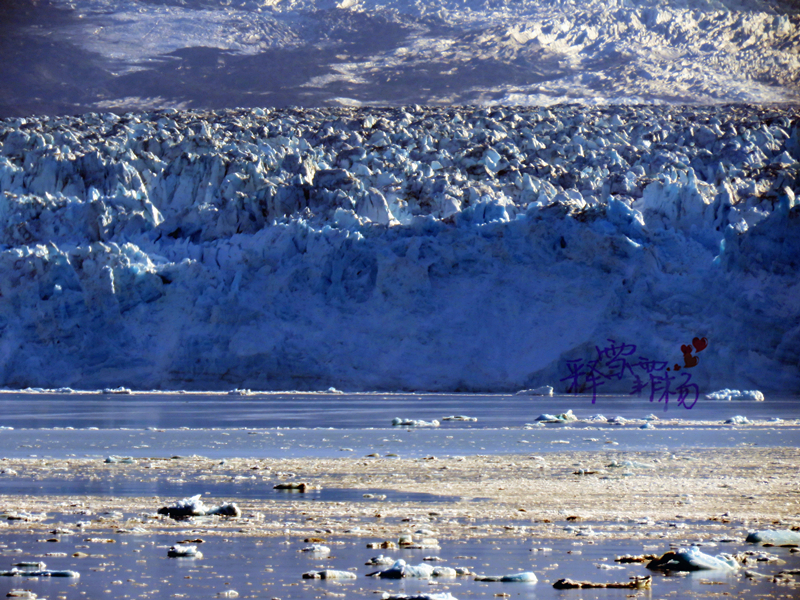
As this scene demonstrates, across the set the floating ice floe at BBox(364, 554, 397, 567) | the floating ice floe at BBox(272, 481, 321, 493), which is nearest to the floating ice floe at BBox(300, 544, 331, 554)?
the floating ice floe at BBox(364, 554, 397, 567)

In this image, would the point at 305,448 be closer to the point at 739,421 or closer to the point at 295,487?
the point at 295,487

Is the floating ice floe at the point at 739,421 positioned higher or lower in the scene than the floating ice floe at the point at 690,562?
higher

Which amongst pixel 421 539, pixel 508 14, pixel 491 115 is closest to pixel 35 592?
pixel 421 539

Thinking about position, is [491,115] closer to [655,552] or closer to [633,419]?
[633,419]

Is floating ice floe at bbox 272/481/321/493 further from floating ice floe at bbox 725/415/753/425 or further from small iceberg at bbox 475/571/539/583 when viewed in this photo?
floating ice floe at bbox 725/415/753/425

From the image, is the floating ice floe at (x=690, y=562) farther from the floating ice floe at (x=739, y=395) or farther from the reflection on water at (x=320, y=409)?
the floating ice floe at (x=739, y=395)

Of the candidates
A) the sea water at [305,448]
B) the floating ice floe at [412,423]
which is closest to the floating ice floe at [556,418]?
the sea water at [305,448]
